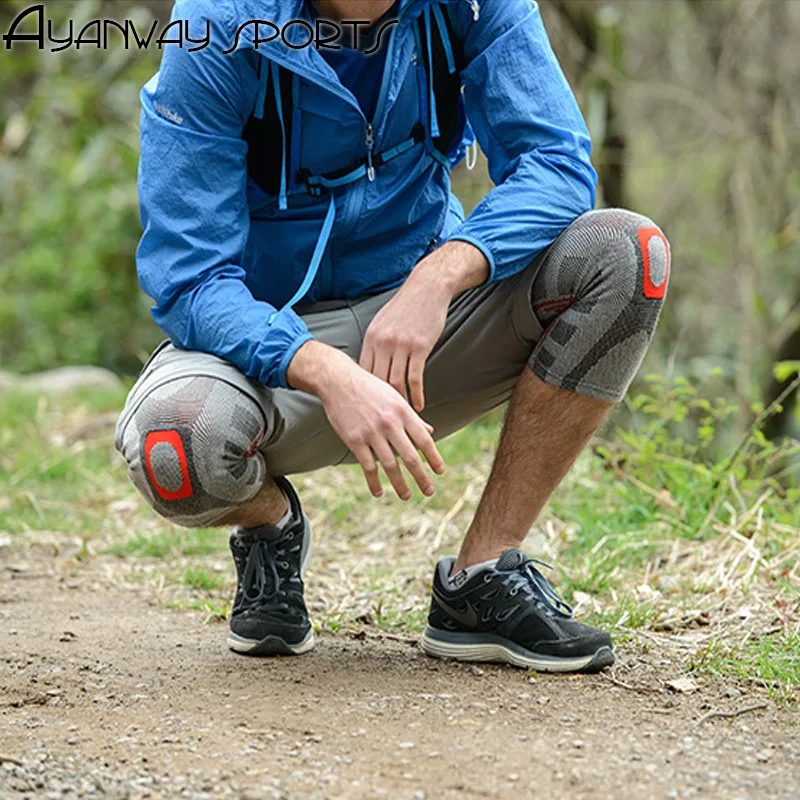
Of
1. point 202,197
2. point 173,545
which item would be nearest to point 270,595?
point 202,197

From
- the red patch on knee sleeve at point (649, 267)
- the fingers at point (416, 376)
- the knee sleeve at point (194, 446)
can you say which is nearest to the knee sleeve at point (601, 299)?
the red patch on knee sleeve at point (649, 267)

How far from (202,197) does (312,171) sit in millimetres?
248

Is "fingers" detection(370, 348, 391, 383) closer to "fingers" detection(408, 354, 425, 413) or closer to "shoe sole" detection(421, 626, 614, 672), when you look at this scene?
"fingers" detection(408, 354, 425, 413)

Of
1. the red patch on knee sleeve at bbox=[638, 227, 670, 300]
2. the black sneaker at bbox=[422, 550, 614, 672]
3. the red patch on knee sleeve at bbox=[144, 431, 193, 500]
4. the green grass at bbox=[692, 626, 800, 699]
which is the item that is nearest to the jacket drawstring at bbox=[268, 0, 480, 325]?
the red patch on knee sleeve at bbox=[144, 431, 193, 500]

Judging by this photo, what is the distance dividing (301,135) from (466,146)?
48 centimetres

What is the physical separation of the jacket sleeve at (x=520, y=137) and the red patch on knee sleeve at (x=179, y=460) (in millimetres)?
669

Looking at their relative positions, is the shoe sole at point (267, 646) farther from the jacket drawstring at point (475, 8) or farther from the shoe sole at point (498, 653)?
the jacket drawstring at point (475, 8)

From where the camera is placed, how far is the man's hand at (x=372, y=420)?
7.20ft

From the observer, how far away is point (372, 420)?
2.21 metres

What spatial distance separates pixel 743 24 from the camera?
6.25 meters

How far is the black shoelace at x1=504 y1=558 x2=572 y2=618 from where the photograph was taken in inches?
98.3

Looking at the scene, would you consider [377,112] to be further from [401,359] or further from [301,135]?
[401,359]

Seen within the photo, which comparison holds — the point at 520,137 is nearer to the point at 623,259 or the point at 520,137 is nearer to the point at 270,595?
the point at 623,259

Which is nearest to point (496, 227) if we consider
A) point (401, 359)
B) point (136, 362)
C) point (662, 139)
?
point (401, 359)
